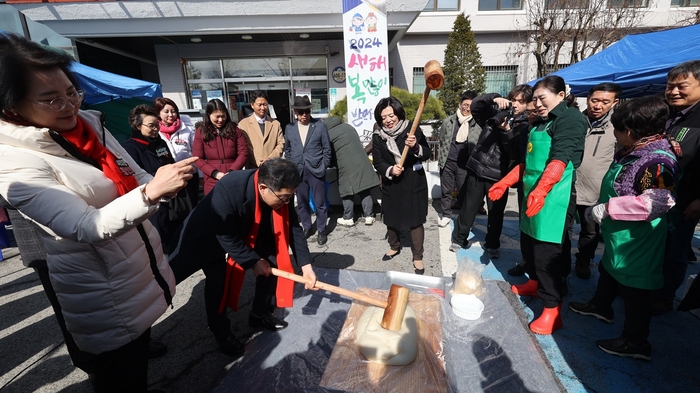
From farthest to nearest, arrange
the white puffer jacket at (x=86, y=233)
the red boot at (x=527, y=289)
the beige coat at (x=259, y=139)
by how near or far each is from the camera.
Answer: the beige coat at (x=259, y=139) → the red boot at (x=527, y=289) → the white puffer jacket at (x=86, y=233)

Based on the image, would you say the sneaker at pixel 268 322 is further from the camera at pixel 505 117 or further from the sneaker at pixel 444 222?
the sneaker at pixel 444 222

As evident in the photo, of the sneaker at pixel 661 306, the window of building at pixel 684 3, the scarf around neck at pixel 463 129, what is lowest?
the sneaker at pixel 661 306

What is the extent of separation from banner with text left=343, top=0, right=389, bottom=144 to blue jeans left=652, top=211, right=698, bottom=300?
4312mm

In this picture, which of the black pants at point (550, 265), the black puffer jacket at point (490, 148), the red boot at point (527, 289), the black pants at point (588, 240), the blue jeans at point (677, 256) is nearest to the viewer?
the black pants at point (550, 265)

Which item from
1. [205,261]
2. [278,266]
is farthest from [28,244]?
[278,266]

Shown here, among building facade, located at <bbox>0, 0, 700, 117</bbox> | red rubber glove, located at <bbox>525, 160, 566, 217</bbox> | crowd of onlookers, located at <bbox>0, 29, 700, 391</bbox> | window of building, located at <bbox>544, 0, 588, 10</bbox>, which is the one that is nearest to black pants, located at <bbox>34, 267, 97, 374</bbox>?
crowd of onlookers, located at <bbox>0, 29, 700, 391</bbox>

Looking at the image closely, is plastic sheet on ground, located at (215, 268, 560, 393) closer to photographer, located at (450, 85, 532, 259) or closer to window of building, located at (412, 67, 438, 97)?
photographer, located at (450, 85, 532, 259)

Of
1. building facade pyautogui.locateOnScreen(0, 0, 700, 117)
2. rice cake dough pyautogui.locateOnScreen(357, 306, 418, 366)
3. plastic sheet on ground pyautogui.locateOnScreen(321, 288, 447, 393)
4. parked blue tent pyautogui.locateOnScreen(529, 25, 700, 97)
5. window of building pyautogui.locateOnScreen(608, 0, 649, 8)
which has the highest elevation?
window of building pyautogui.locateOnScreen(608, 0, 649, 8)

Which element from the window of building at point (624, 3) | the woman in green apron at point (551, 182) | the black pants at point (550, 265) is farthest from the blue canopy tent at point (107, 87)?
the window of building at point (624, 3)

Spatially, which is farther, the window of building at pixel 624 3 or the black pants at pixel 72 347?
the window of building at pixel 624 3

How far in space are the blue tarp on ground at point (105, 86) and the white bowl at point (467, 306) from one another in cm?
603

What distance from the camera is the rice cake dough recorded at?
204cm

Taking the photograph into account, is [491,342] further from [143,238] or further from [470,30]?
[470,30]

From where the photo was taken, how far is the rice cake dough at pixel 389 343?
2039 mm
